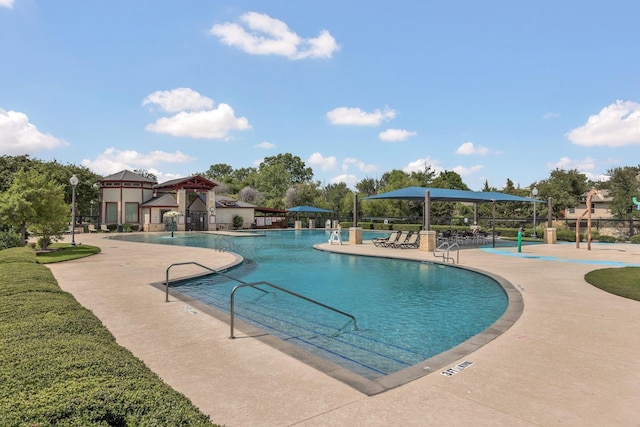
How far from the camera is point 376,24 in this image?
18109 millimetres

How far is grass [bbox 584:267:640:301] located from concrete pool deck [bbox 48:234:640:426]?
3.68 feet

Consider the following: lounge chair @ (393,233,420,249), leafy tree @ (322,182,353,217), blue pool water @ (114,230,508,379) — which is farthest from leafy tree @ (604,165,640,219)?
blue pool water @ (114,230,508,379)

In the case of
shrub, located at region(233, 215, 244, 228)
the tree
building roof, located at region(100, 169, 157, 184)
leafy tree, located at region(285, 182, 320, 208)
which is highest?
building roof, located at region(100, 169, 157, 184)

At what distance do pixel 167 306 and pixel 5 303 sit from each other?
274 centimetres

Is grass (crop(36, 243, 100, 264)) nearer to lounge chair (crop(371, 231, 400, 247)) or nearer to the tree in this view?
the tree

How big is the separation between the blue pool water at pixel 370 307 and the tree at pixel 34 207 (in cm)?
964

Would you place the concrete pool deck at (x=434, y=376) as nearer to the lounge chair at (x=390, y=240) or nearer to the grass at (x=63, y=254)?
the grass at (x=63, y=254)

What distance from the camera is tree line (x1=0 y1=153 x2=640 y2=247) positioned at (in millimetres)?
16734

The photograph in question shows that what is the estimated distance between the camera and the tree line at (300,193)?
16734 mm

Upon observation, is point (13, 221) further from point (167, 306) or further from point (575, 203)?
point (575, 203)

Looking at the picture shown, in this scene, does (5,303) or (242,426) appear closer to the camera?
(242,426)

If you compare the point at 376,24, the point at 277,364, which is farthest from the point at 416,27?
the point at 277,364

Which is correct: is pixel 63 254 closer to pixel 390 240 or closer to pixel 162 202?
pixel 390 240

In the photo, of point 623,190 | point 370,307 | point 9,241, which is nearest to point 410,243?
point 370,307
